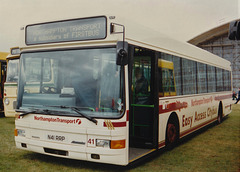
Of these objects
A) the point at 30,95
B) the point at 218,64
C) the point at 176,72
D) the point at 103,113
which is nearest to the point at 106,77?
the point at 103,113

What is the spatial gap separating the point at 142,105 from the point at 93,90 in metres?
2.03

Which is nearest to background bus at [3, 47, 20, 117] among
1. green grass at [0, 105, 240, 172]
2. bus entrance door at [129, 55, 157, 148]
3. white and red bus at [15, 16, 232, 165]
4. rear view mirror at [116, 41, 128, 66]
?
green grass at [0, 105, 240, 172]

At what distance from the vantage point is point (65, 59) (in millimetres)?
6043

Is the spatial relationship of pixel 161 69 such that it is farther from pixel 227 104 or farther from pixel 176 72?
pixel 227 104

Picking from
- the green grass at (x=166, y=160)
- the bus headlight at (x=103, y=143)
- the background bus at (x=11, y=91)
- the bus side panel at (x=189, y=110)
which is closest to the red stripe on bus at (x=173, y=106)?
the bus side panel at (x=189, y=110)

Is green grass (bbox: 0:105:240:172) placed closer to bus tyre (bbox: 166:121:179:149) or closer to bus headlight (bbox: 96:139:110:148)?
bus tyre (bbox: 166:121:179:149)

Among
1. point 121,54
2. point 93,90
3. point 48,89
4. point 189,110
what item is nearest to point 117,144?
point 93,90

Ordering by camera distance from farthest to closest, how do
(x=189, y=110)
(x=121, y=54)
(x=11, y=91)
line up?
(x=11, y=91) → (x=189, y=110) → (x=121, y=54)

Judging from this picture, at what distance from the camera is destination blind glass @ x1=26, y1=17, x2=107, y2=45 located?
19.0ft

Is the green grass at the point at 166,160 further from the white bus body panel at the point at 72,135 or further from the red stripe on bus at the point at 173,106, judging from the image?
the red stripe on bus at the point at 173,106

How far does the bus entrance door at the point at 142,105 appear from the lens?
7254 millimetres

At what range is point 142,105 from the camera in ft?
24.3

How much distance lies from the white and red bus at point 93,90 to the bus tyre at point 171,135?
0.08 m

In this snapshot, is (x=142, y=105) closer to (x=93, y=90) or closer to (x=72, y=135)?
(x=93, y=90)
